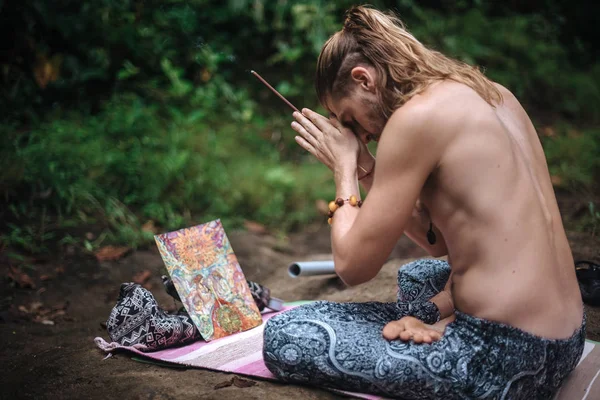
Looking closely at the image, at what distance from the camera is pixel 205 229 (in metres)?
2.79

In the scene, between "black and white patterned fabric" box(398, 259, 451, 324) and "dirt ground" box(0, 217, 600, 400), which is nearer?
"dirt ground" box(0, 217, 600, 400)

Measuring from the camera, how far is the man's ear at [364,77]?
6.17ft

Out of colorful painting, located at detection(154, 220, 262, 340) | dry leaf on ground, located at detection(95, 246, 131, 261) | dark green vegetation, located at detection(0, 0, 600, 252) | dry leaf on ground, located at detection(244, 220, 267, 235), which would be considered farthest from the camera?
dry leaf on ground, located at detection(244, 220, 267, 235)

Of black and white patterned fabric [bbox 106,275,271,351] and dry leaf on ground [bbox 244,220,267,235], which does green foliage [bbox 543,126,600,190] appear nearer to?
dry leaf on ground [bbox 244,220,267,235]

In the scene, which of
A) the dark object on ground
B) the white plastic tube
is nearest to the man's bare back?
the dark object on ground

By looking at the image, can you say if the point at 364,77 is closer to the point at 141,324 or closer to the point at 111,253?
the point at 141,324

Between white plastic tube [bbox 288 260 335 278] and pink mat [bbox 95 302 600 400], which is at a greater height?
pink mat [bbox 95 302 600 400]

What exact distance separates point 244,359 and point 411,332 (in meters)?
0.74

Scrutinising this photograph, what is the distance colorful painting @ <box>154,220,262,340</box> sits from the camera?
259 centimetres

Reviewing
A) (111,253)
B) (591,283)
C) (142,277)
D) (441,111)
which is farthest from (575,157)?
(441,111)

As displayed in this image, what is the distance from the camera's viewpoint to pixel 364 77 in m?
1.89

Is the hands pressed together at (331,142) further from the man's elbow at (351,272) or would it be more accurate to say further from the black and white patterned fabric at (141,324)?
the black and white patterned fabric at (141,324)

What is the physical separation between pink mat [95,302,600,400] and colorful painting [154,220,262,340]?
0.07 metres

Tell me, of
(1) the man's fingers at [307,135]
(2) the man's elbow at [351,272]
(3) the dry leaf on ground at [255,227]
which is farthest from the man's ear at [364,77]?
(3) the dry leaf on ground at [255,227]
